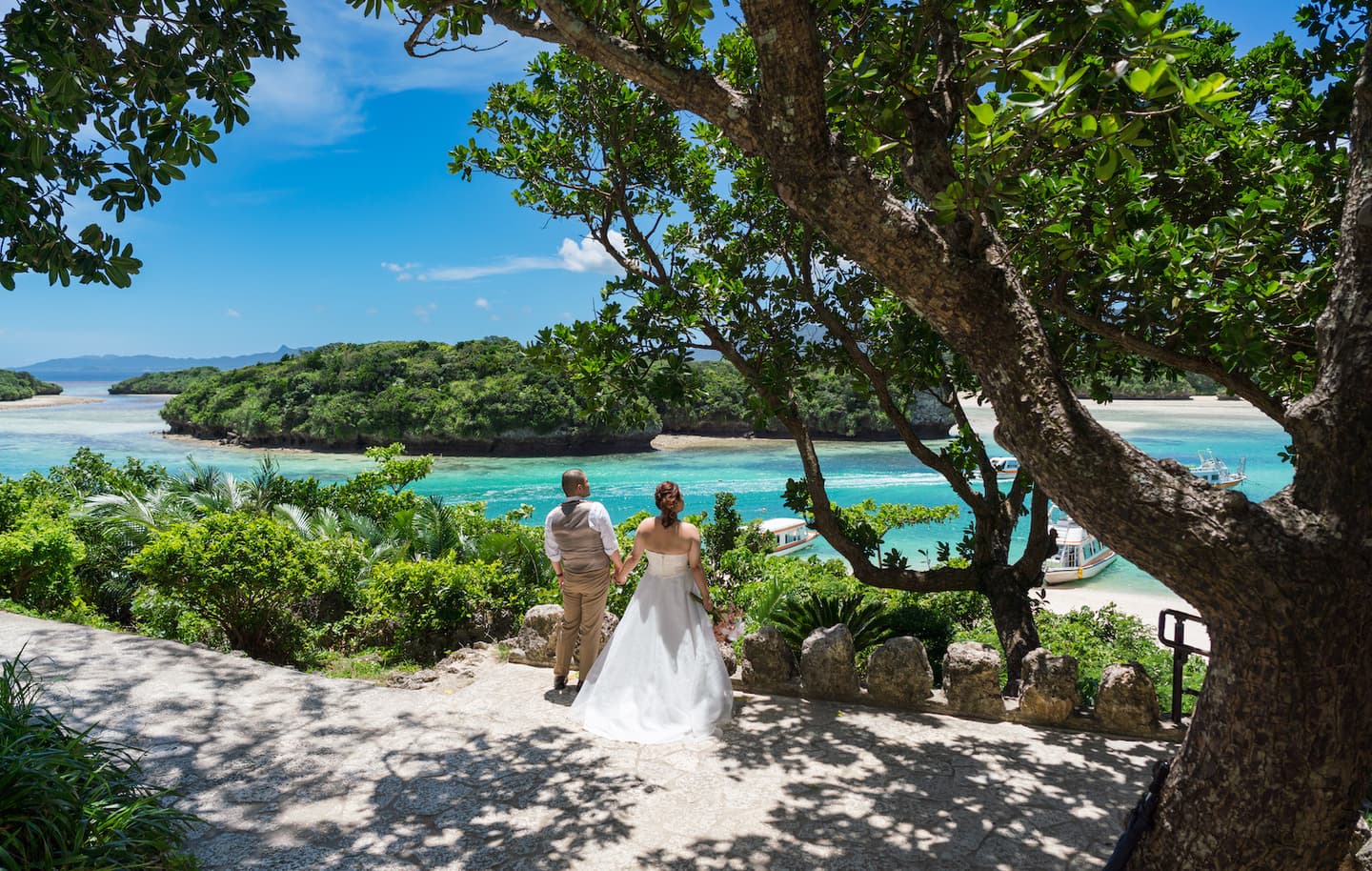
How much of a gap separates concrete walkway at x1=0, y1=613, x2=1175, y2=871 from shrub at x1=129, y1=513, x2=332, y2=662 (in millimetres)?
1124

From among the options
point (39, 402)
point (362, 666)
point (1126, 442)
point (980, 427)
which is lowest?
point (362, 666)

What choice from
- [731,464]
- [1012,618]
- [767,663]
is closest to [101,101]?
[767,663]

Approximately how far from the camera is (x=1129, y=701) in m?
5.66

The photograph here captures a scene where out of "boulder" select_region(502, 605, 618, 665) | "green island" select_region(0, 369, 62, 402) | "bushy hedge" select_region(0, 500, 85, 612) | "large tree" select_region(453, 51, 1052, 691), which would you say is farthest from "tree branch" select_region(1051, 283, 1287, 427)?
"green island" select_region(0, 369, 62, 402)

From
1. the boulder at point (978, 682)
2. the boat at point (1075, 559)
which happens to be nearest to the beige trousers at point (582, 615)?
the boulder at point (978, 682)

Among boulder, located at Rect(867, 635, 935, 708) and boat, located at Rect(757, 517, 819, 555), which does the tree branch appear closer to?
boulder, located at Rect(867, 635, 935, 708)

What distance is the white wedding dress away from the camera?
5.86m

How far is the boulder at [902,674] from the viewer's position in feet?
20.1

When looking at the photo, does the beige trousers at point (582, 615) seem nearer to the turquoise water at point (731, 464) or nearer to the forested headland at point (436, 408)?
the turquoise water at point (731, 464)

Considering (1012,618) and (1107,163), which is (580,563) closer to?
(1012,618)

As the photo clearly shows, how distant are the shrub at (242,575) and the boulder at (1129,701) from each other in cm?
729

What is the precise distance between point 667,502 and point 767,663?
159 centimetres

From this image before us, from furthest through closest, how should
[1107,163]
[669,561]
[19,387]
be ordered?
[19,387]
[669,561]
[1107,163]

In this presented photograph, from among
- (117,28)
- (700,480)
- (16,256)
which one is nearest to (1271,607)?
(16,256)
